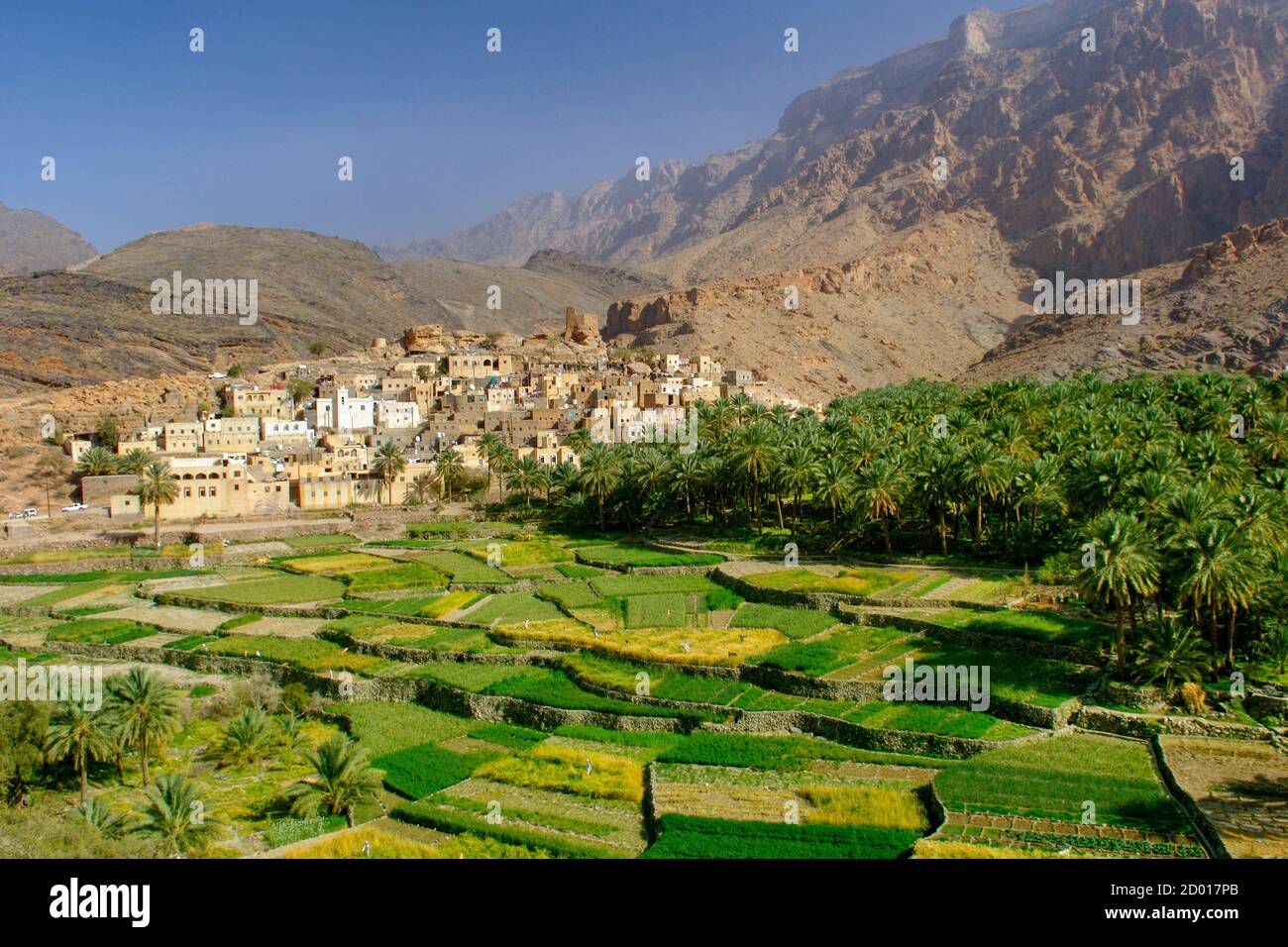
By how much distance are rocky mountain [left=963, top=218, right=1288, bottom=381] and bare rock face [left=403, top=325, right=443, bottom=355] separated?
6772 cm

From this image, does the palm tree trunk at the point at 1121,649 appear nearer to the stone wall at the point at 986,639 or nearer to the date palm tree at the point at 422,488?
the stone wall at the point at 986,639

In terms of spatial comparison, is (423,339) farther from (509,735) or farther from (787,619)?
(509,735)

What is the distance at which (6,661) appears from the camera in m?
37.4

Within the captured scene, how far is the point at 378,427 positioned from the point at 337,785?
197 feet

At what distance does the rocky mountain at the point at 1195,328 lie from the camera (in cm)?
9756

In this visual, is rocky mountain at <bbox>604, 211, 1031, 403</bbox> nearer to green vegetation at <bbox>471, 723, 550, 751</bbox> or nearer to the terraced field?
the terraced field

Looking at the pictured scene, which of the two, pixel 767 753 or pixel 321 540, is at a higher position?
pixel 321 540

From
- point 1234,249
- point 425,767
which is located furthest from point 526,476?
point 1234,249

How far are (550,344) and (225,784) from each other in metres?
99.3

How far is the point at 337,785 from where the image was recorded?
2467 cm

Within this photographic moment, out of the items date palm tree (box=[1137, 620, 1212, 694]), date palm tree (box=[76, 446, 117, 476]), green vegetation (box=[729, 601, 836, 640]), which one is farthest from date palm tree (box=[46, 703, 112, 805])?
date palm tree (box=[76, 446, 117, 476])

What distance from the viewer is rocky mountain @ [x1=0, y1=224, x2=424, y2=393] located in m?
109
